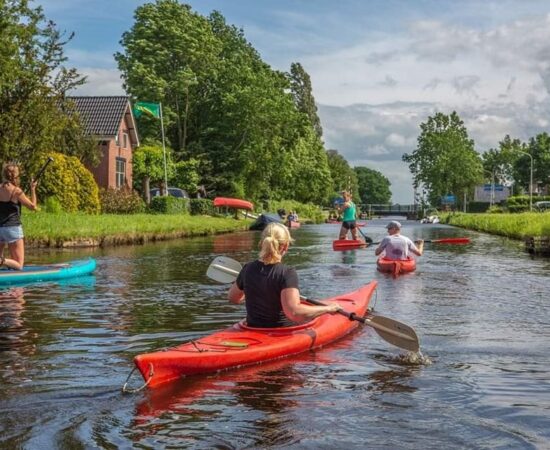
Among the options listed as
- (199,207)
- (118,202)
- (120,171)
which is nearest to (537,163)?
(199,207)

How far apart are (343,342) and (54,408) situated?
12.3 ft

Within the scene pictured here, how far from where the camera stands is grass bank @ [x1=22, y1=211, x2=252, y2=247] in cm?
2444

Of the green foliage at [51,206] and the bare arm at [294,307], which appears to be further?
the green foliage at [51,206]

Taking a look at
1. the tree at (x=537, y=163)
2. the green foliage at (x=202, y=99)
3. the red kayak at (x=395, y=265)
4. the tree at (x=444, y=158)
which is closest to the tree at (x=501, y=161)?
the tree at (x=537, y=163)

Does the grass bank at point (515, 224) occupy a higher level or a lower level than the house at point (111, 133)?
lower

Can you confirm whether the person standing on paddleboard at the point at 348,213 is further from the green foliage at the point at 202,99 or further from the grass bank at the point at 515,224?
the green foliage at the point at 202,99

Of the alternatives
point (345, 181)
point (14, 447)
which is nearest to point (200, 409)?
point (14, 447)

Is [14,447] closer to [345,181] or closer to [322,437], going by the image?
[322,437]

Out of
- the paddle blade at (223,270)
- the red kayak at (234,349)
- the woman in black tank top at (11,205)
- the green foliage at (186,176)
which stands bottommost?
the red kayak at (234,349)

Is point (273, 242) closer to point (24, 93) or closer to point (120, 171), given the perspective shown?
point (24, 93)

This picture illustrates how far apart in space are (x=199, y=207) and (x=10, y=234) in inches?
1411

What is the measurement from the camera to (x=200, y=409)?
6.01m

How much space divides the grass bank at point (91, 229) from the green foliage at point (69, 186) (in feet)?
8.02

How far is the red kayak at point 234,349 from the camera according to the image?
6414mm
